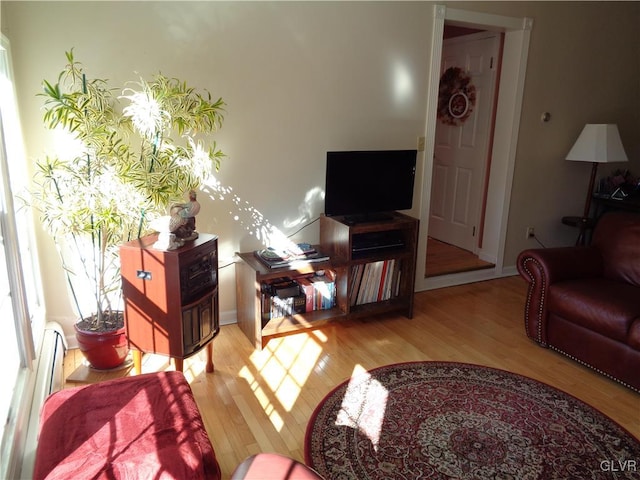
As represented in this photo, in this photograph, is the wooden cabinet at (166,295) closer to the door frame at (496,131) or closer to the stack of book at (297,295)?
the stack of book at (297,295)

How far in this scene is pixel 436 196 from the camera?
5117 mm

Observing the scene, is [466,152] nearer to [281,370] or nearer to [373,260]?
[373,260]

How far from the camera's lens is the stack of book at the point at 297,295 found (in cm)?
311

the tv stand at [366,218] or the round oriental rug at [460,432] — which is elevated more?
the tv stand at [366,218]

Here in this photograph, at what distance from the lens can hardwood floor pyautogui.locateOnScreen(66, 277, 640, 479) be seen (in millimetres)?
2234

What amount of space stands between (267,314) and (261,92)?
1435mm

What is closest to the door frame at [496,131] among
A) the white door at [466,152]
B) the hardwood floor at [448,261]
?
the hardwood floor at [448,261]

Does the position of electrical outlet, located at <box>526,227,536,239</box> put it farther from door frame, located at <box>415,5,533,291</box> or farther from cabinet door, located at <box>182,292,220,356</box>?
cabinet door, located at <box>182,292,220,356</box>

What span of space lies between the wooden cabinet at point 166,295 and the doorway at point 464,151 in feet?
7.16

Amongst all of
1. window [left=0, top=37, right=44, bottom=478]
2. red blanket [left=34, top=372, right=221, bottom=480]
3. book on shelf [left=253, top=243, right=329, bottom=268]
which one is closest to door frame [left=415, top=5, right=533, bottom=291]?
book on shelf [left=253, top=243, right=329, bottom=268]

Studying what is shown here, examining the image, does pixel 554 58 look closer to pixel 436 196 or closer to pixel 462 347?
pixel 436 196

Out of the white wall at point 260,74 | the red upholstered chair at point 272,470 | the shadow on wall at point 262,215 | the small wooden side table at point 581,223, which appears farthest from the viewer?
the small wooden side table at point 581,223

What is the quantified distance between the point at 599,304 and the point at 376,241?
1.36 m

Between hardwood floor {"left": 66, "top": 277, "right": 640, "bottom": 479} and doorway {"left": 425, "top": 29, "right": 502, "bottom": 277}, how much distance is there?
79 centimetres
